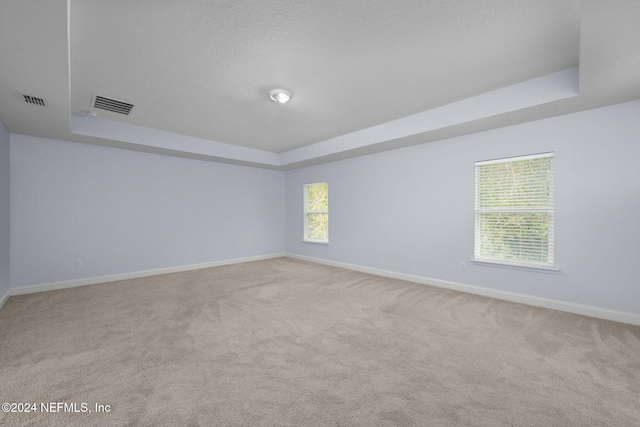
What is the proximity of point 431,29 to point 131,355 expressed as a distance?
140 inches

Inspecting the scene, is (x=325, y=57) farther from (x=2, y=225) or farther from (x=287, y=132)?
(x=2, y=225)

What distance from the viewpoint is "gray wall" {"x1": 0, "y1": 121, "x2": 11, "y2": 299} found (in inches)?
134

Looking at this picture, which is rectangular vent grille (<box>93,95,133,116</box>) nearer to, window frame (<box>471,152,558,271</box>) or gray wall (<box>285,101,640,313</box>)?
gray wall (<box>285,101,640,313</box>)

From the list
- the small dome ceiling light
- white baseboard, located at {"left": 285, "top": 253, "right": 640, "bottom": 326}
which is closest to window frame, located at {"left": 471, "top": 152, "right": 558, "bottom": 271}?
white baseboard, located at {"left": 285, "top": 253, "right": 640, "bottom": 326}

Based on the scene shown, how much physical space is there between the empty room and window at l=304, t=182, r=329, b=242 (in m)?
0.73

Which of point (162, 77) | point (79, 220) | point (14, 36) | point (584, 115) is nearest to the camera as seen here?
point (14, 36)

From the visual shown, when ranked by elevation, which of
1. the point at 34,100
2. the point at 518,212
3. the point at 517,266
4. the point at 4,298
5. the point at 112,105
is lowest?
the point at 4,298

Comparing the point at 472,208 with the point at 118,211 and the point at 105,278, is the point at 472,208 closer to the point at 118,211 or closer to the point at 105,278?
the point at 118,211

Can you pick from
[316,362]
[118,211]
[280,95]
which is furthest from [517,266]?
[118,211]

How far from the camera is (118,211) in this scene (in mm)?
4672

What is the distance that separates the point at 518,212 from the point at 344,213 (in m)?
3.06

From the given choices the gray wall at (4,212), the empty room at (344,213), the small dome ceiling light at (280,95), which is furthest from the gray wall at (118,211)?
the small dome ceiling light at (280,95)

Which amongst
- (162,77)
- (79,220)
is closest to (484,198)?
(162,77)

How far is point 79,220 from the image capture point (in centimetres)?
431
